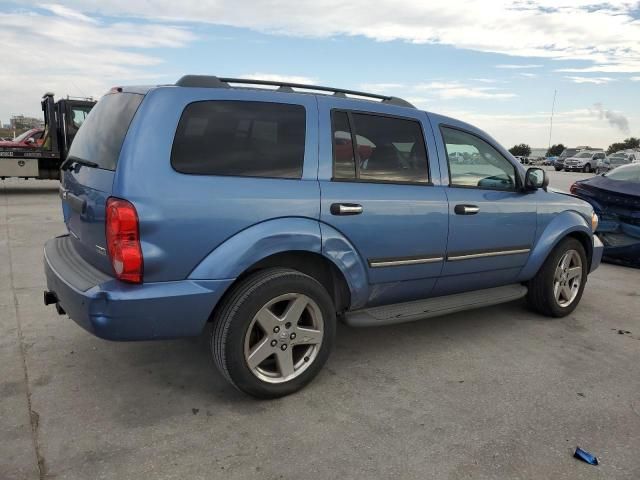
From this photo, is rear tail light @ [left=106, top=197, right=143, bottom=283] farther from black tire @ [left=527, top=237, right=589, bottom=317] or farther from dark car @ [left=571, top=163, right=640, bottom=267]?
dark car @ [left=571, top=163, right=640, bottom=267]

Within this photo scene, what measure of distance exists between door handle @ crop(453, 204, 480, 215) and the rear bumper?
5.82 ft

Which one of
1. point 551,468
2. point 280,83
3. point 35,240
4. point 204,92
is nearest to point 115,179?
point 204,92

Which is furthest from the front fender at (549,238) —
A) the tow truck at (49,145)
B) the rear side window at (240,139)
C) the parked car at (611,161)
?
the parked car at (611,161)

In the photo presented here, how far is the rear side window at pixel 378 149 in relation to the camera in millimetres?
3296

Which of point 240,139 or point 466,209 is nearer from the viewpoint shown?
point 240,139

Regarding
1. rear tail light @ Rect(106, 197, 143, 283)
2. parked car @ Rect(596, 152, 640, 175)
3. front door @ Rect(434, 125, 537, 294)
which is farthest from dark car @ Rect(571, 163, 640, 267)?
parked car @ Rect(596, 152, 640, 175)

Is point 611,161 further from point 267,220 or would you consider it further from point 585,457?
point 267,220

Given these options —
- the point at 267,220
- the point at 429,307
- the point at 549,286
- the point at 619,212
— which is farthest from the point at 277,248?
the point at 619,212

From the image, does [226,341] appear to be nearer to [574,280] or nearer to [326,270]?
[326,270]

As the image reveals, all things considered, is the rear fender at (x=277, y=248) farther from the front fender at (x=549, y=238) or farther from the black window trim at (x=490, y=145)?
the front fender at (x=549, y=238)

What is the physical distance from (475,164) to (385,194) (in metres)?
1.05

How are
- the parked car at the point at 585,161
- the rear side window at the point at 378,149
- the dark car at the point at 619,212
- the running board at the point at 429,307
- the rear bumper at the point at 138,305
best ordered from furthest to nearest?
the parked car at the point at 585,161, the dark car at the point at 619,212, the running board at the point at 429,307, the rear side window at the point at 378,149, the rear bumper at the point at 138,305

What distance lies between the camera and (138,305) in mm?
2605

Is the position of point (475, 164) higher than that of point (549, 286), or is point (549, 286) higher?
point (475, 164)
